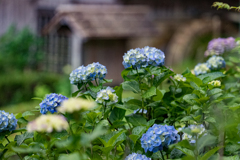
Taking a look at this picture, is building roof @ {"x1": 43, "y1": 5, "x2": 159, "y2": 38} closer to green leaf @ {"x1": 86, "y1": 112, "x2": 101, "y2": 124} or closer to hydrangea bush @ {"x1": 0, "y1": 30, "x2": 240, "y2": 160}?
hydrangea bush @ {"x1": 0, "y1": 30, "x2": 240, "y2": 160}

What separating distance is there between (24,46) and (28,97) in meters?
2.25

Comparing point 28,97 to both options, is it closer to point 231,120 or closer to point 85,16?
point 85,16

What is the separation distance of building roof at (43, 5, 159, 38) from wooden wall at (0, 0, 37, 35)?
8.65ft

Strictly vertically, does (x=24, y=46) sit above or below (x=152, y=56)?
below

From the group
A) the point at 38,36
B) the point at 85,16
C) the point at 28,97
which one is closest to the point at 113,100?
the point at 28,97

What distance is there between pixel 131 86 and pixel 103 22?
671 cm

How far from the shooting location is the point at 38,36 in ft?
33.5

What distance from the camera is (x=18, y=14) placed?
10.4m

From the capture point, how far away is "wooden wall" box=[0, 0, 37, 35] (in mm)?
10344

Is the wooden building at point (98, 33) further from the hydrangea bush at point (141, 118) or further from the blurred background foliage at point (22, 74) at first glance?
the hydrangea bush at point (141, 118)

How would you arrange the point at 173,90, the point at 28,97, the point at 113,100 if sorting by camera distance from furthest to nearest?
the point at 28,97 < the point at 173,90 < the point at 113,100

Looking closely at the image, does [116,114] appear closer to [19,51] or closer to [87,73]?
[87,73]

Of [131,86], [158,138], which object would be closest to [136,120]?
[131,86]

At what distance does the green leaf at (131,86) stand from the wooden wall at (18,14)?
9.47 metres
